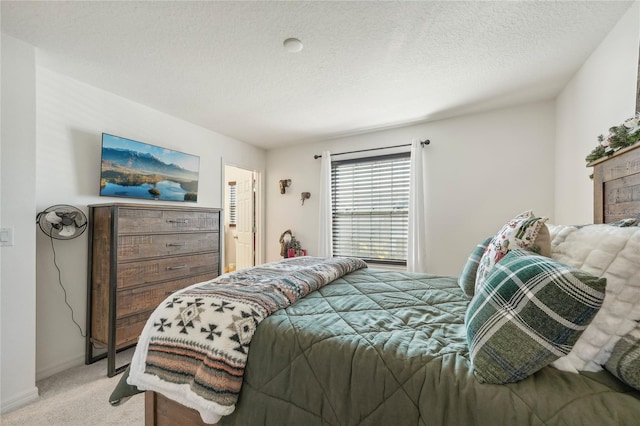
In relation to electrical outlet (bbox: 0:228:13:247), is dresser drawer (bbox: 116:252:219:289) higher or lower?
lower

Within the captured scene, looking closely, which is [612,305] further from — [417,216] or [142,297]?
[142,297]

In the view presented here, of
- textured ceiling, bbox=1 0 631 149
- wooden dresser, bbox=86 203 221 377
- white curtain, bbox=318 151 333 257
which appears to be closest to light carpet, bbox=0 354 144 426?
wooden dresser, bbox=86 203 221 377

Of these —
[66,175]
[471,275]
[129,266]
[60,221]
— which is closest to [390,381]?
[471,275]

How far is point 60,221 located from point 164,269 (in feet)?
2.86

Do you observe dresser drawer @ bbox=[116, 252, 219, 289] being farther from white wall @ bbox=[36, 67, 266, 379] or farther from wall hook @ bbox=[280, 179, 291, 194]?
wall hook @ bbox=[280, 179, 291, 194]

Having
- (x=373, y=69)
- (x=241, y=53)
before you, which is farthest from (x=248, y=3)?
(x=373, y=69)

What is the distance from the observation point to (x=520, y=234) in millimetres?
1270

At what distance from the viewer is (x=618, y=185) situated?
1403mm

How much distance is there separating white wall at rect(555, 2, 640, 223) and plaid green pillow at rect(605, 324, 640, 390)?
1615mm

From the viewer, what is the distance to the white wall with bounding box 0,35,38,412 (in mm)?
1746

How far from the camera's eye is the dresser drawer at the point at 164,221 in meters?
2.23

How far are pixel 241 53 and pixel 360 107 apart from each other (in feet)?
4.68

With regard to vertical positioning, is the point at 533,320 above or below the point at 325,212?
below

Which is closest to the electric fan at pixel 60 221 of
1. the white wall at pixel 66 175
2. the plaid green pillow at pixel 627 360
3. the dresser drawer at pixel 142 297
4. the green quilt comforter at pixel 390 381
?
the white wall at pixel 66 175
